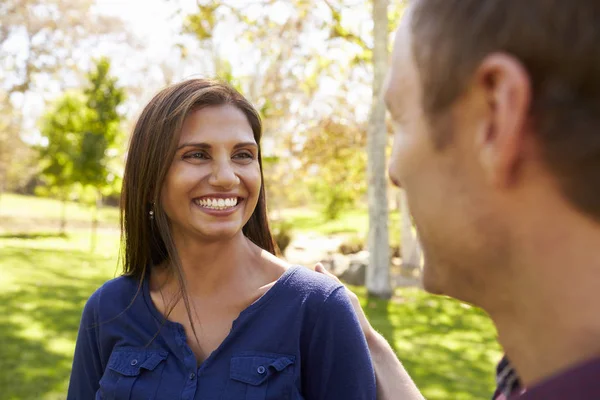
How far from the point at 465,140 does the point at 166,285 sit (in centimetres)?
181

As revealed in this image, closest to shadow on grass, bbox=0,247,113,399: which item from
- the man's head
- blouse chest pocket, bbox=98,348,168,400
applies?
blouse chest pocket, bbox=98,348,168,400

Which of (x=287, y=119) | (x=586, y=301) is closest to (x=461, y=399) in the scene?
(x=586, y=301)

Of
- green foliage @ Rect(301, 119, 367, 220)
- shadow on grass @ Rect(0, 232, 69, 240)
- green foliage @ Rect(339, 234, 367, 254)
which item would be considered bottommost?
shadow on grass @ Rect(0, 232, 69, 240)

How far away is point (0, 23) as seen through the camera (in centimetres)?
2667

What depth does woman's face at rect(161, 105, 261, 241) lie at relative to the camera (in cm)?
210

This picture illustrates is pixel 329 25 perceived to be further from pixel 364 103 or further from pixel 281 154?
pixel 281 154

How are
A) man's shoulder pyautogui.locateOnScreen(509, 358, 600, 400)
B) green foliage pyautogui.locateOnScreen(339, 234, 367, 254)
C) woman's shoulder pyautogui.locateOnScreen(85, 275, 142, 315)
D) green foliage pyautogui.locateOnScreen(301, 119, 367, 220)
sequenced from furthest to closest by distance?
Answer: 1. green foliage pyautogui.locateOnScreen(339, 234, 367, 254)
2. green foliage pyautogui.locateOnScreen(301, 119, 367, 220)
3. woman's shoulder pyautogui.locateOnScreen(85, 275, 142, 315)
4. man's shoulder pyautogui.locateOnScreen(509, 358, 600, 400)

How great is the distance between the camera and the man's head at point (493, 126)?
562 millimetres

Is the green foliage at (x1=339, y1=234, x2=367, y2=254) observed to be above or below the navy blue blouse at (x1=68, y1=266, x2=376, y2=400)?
below

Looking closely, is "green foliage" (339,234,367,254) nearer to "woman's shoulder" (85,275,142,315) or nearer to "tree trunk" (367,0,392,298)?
"tree trunk" (367,0,392,298)

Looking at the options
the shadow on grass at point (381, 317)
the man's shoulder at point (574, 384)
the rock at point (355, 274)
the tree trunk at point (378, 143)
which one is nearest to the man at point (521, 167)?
the man's shoulder at point (574, 384)

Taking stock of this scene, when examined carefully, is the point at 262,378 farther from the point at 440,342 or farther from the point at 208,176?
the point at 440,342

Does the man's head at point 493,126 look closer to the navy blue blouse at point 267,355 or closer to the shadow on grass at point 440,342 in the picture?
the navy blue blouse at point 267,355

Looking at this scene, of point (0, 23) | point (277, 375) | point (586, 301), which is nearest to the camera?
point (586, 301)
